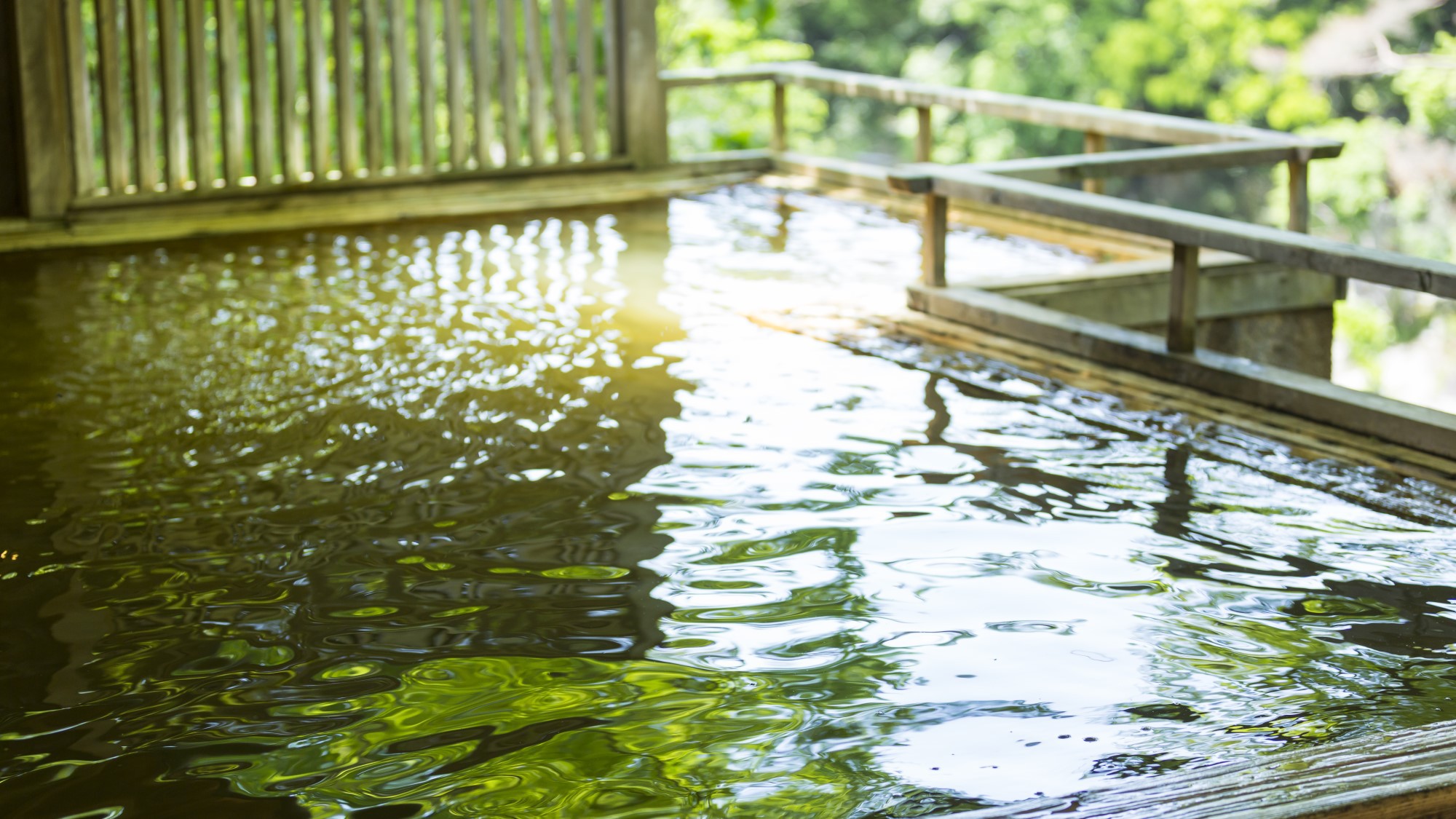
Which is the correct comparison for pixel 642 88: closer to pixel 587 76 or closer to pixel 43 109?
pixel 587 76

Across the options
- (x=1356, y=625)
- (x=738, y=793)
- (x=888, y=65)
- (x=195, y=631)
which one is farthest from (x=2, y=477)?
(x=888, y=65)

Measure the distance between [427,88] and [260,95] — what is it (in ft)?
2.83

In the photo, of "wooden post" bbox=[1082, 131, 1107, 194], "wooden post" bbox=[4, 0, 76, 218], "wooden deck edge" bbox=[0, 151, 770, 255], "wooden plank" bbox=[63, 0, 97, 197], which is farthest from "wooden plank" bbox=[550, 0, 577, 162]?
"wooden post" bbox=[1082, 131, 1107, 194]

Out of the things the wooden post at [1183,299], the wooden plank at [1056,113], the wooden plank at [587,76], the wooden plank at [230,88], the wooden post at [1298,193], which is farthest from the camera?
the wooden plank at [587,76]

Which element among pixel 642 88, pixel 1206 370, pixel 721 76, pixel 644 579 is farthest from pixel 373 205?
pixel 644 579

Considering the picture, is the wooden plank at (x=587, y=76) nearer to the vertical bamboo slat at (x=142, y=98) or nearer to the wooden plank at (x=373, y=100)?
the wooden plank at (x=373, y=100)

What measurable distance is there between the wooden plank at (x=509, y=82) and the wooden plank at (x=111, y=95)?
1.90m

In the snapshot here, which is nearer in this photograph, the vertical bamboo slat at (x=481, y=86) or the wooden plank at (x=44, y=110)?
the wooden plank at (x=44, y=110)

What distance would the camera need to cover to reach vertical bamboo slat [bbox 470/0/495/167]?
7.73 meters

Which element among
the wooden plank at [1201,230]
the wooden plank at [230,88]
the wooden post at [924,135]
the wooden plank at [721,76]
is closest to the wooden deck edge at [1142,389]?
the wooden plank at [1201,230]

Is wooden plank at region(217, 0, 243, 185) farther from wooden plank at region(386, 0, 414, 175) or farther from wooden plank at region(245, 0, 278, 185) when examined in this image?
wooden plank at region(386, 0, 414, 175)

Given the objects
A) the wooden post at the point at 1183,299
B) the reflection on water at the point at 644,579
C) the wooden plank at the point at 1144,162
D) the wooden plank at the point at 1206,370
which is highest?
the wooden plank at the point at 1144,162

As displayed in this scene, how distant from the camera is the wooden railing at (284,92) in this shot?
6.63 meters

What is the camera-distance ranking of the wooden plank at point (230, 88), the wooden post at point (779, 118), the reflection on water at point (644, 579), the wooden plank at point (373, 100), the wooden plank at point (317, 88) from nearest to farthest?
the reflection on water at point (644, 579) → the wooden plank at point (230, 88) → the wooden plank at point (317, 88) → the wooden plank at point (373, 100) → the wooden post at point (779, 118)
